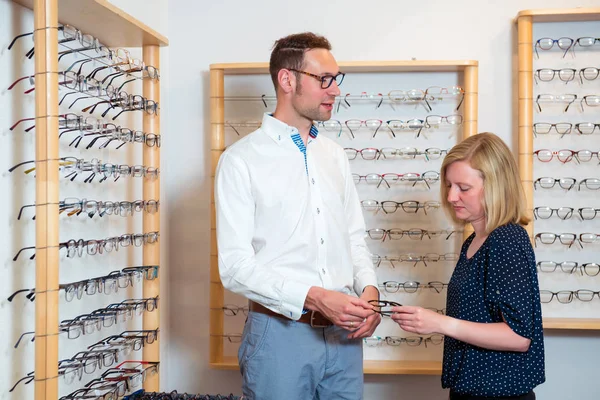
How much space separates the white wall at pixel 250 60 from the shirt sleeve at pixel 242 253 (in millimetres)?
1575

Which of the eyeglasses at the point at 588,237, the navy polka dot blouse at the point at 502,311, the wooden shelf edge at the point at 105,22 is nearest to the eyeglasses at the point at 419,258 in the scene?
the eyeglasses at the point at 588,237

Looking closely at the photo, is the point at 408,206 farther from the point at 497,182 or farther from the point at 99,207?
the point at 99,207

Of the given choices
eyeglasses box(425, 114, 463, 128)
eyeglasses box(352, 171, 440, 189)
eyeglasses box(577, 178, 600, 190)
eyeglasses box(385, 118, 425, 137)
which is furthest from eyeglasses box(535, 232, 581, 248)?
eyeglasses box(385, 118, 425, 137)

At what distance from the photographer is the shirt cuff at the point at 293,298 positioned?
2131 millimetres

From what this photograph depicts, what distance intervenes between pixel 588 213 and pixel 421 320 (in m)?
1.90

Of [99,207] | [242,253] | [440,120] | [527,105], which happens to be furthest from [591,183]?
[99,207]

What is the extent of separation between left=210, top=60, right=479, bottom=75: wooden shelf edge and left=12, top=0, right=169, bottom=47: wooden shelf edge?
2.02ft

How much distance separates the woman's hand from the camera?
209cm

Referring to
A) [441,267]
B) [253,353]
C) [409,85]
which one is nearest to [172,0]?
[409,85]

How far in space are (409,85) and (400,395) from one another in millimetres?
1704

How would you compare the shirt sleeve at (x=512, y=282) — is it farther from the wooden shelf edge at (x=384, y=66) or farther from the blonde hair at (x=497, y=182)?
the wooden shelf edge at (x=384, y=66)

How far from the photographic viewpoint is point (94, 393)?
2646 mm

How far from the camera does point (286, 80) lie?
8.05 ft

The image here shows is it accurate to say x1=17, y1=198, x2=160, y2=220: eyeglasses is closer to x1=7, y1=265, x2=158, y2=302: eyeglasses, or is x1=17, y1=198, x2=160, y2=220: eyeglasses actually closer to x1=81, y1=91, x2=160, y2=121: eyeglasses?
x1=7, y1=265, x2=158, y2=302: eyeglasses
